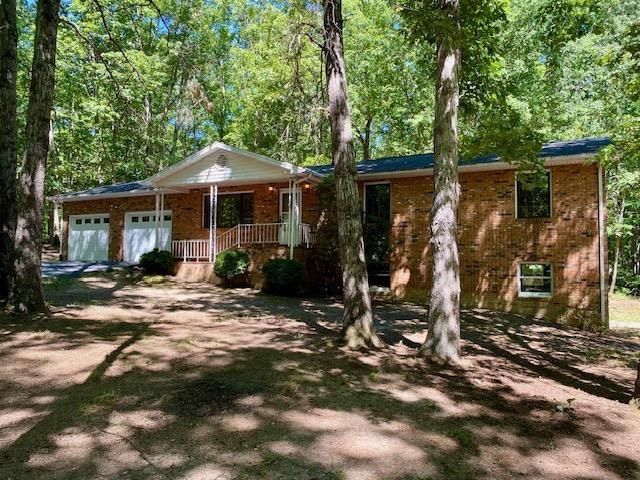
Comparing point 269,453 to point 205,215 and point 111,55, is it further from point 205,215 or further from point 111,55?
point 111,55

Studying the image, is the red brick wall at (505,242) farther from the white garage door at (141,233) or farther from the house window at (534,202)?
the white garage door at (141,233)

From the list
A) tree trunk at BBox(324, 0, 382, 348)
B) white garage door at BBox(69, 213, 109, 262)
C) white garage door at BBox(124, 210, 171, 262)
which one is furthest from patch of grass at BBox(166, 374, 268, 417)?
white garage door at BBox(69, 213, 109, 262)

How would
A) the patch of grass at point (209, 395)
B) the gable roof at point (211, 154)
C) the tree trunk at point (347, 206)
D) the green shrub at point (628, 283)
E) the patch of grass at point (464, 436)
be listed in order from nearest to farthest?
1. the patch of grass at point (464, 436)
2. the patch of grass at point (209, 395)
3. the tree trunk at point (347, 206)
4. the gable roof at point (211, 154)
5. the green shrub at point (628, 283)

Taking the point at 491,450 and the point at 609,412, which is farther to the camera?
the point at 609,412

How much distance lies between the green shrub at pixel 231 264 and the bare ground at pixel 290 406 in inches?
278


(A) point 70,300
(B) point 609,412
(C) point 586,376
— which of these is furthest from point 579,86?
Result: (A) point 70,300

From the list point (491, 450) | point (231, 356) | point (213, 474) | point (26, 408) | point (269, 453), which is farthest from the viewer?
point (231, 356)

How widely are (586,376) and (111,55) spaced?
1936 centimetres

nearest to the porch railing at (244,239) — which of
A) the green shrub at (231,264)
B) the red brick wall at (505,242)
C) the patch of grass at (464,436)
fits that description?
the green shrub at (231,264)

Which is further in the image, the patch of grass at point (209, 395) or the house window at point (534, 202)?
the house window at point (534, 202)

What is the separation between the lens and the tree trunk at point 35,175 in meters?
8.02

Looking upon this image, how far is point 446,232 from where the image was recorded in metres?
6.48

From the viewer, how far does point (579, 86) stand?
82.0 ft

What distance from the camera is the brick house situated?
12133 millimetres
